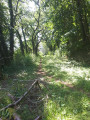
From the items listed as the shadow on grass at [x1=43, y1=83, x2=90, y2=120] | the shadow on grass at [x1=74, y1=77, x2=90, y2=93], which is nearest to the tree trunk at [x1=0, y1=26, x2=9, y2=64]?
the shadow on grass at [x1=74, y1=77, x2=90, y2=93]

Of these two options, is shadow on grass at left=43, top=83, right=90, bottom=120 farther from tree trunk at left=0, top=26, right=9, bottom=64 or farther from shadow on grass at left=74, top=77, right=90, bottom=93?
tree trunk at left=0, top=26, right=9, bottom=64

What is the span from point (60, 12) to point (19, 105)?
8.97 m

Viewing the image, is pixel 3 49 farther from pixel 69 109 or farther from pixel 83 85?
pixel 69 109

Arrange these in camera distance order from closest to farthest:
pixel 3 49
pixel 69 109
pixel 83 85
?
pixel 69 109 → pixel 83 85 → pixel 3 49

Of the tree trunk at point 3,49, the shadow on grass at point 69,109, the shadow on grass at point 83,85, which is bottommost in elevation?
the shadow on grass at point 69,109

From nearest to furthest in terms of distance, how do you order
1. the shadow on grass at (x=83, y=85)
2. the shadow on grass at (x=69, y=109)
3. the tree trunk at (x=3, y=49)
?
the shadow on grass at (x=69, y=109) → the shadow on grass at (x=83, y=85) → the tree trunk at (x=3, y=49)

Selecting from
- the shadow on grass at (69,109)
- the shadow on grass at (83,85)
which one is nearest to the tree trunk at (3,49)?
the shadow on grass at (83,85)

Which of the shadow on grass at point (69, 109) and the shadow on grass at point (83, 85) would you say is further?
the shadow on grass at point (83, 85)

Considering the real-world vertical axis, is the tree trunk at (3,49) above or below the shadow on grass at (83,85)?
above

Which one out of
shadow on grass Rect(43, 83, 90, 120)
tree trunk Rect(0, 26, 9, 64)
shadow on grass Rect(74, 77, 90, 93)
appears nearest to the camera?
shadow on grass Rect(43, 83, 90, 120)

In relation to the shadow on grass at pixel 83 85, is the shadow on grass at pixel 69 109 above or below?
below

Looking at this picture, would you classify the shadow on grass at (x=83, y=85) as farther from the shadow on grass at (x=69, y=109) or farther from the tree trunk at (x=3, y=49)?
the tree trunk at (x=3, y=49)

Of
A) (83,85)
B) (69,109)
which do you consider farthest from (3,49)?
(69,109)

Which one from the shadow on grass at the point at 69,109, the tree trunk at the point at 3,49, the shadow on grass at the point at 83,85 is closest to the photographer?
the shadow on grass at the point at 69,109
